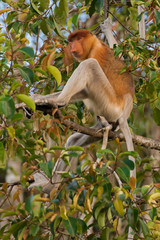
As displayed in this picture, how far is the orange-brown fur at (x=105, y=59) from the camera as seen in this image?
338cm

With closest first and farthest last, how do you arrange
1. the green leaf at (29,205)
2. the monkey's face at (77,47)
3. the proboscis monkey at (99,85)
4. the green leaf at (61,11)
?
1. the green leaf at (29,205)
2. the green leaf at (61,11)
3. the proboscis monkey at (99,85)
4. the monkey's face at (77,47)

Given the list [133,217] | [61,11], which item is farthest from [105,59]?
[133,217]

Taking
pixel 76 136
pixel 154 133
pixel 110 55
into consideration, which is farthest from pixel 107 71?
pixel 154 133

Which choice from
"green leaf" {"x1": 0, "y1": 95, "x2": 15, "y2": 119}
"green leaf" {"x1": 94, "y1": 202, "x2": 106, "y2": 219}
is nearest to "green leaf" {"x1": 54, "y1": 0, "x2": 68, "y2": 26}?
"green leaf" {"x1": 0, "y1": 95, "x2": 15, "y2": 119}

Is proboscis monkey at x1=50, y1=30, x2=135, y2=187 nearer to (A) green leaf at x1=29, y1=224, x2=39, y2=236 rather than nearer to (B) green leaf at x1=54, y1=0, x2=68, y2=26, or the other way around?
(B) green leaf at x1=54, y1=0, x2=68, y2=26

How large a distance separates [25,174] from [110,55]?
6.02ft

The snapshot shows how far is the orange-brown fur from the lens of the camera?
338 cm

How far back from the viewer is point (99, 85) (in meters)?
3.18

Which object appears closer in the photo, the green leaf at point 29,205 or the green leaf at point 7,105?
the green leaf at point 7,105

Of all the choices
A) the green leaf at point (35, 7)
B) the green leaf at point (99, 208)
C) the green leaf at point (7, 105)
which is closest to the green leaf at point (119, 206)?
the green leaf at point (99, 208)

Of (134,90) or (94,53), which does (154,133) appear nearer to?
(134,90)

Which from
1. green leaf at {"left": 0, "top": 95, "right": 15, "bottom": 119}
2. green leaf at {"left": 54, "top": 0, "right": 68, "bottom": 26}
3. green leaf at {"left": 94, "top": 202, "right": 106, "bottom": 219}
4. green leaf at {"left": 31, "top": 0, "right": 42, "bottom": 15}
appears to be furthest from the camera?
green leaf at {"left": 54, "top": 0, "right": 68, "bottom": 26}

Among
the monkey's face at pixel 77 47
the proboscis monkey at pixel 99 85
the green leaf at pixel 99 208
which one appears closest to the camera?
the green leaf at pixel 99 208

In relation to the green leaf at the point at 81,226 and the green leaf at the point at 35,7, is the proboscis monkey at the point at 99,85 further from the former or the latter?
the green leaf at the point at 81,226
